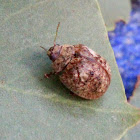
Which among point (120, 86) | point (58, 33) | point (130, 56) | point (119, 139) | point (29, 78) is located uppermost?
point (58, 33)

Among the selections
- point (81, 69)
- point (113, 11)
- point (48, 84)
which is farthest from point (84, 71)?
point (113, 11)

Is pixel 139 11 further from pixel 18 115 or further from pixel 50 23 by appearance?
pixel 18 115

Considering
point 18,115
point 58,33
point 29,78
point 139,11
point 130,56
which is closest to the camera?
point 18,115

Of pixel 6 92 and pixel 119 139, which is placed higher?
pixel 6 92

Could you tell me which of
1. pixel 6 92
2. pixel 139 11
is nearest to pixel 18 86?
pixel 6 92

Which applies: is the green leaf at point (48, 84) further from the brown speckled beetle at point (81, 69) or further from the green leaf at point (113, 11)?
the green leaf at point (113, 11)

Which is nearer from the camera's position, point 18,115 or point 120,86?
point 18,115

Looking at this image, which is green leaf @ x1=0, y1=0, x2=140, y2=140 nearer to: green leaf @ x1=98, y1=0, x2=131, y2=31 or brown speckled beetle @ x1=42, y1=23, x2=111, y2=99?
brown speckled beetle @ x1=42, y1=23, x2=111, y2=99
